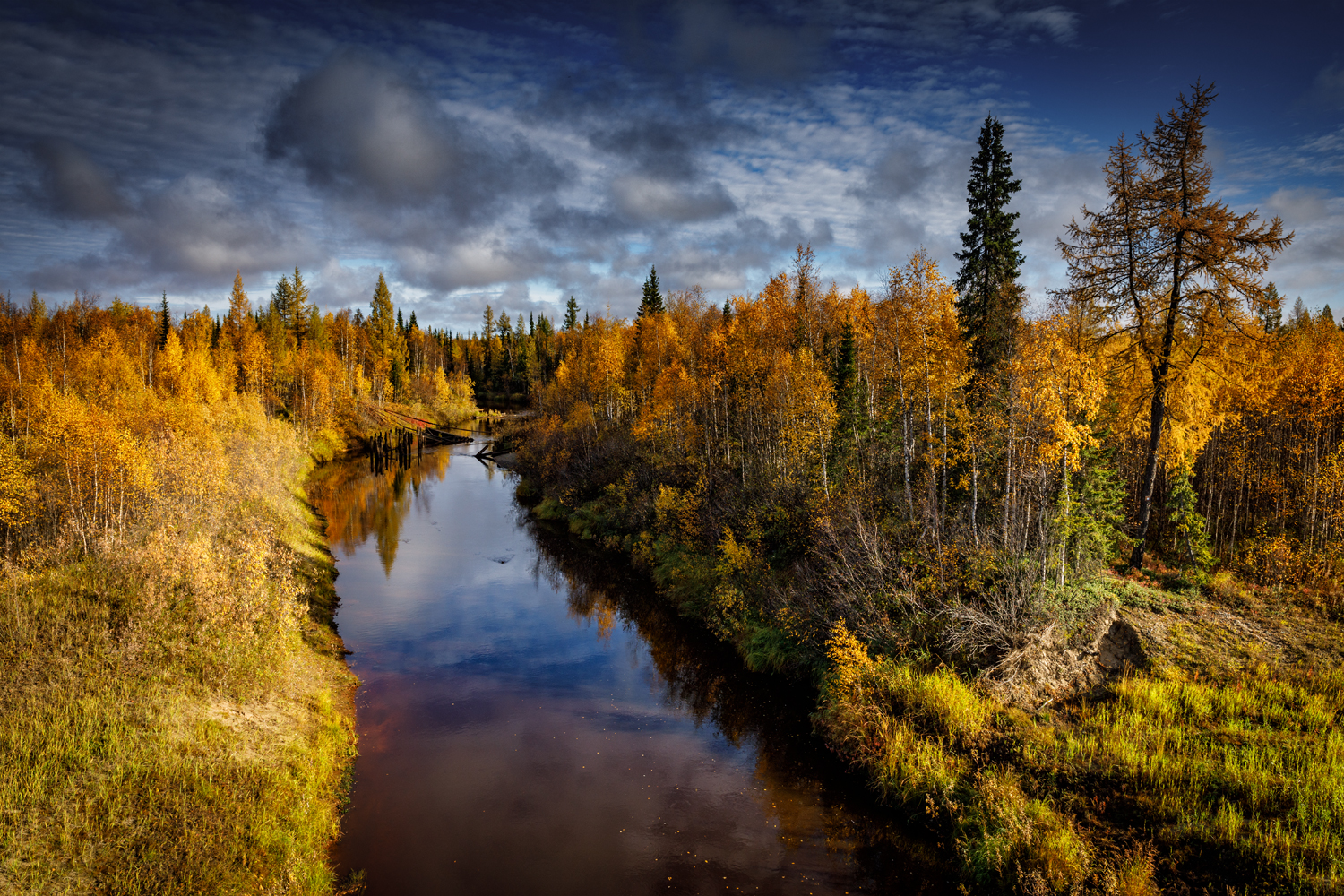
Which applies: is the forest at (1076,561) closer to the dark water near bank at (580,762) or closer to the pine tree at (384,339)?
the dark water near bank at (580,762)

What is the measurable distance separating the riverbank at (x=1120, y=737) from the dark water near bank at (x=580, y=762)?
1391 mm

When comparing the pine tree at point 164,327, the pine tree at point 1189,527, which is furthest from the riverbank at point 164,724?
the pine tree at point 164,327

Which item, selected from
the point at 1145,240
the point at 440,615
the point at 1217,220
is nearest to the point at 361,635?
the point at 440,615

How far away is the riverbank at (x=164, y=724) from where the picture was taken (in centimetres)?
939

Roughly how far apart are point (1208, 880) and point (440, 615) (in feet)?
80.4

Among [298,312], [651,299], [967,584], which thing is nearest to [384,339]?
[298,312]

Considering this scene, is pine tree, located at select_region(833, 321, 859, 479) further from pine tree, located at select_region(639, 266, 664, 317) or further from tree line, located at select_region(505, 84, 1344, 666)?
pine tree, located at select_region(639, 266, 664, 317)

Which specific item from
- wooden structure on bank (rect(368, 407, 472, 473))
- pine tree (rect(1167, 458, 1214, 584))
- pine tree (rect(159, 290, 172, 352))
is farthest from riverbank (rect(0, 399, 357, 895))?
pine tree (rect(159, 290, 172, 352))

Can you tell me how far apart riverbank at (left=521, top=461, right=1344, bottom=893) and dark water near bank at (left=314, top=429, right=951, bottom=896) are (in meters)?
1.39

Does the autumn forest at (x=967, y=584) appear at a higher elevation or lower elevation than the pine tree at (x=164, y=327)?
lower

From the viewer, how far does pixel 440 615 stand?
2511 centimetres

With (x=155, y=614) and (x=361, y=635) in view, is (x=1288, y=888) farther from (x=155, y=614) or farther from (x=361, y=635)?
(x=361, y=635)

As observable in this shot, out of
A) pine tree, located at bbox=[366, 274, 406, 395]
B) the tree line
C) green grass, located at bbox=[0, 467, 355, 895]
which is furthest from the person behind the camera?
pine tree, located at bbox=[366, 274, 406, 395]

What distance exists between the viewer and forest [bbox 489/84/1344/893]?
11.2m
